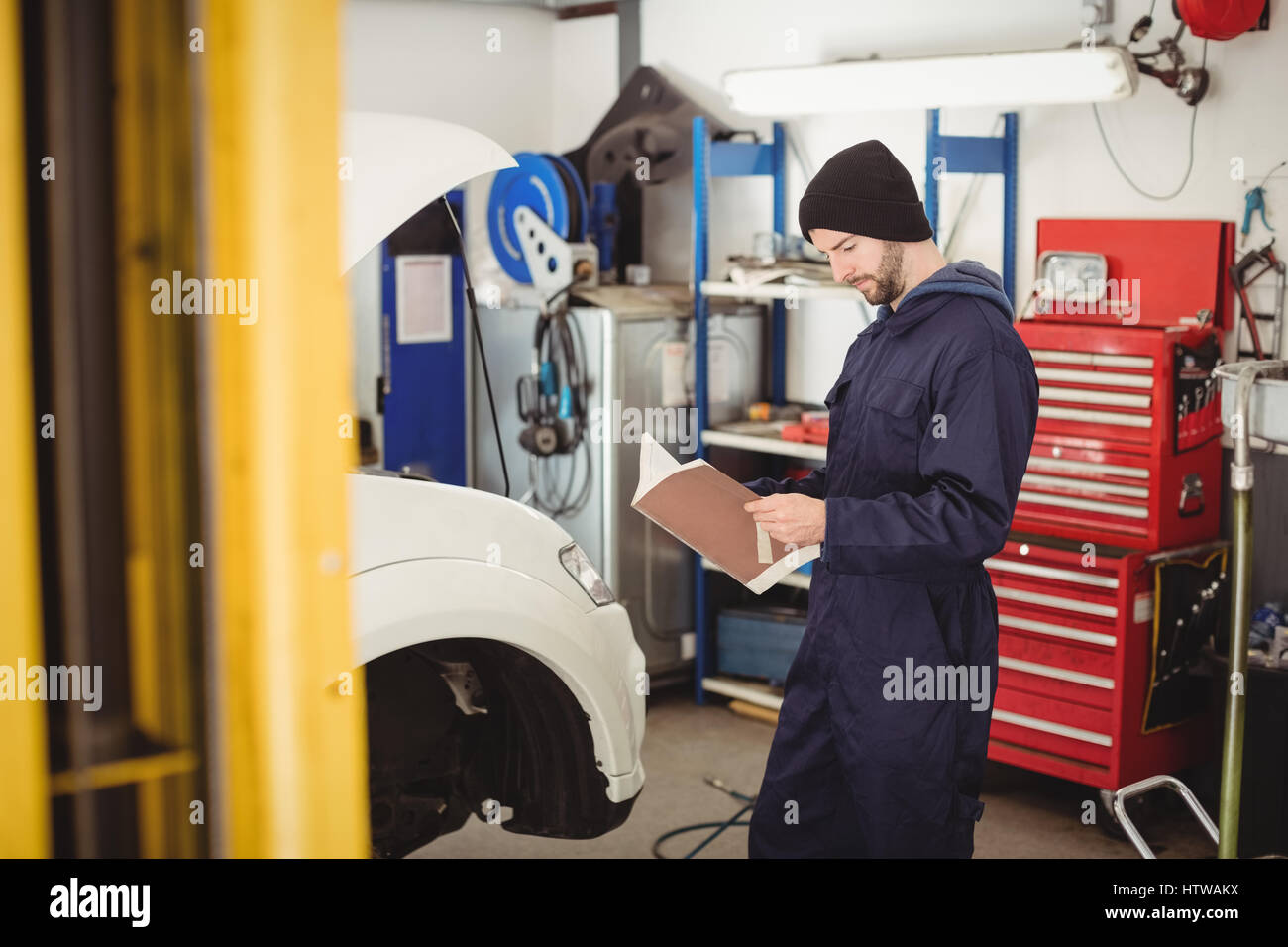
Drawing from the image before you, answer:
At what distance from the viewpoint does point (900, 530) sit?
7.71 feet

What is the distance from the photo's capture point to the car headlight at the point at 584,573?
2.93m

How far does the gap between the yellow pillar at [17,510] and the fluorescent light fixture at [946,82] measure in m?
3.17

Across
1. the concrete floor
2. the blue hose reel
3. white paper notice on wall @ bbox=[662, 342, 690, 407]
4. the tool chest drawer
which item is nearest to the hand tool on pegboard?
the tool chest drawer

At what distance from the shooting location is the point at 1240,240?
406cm

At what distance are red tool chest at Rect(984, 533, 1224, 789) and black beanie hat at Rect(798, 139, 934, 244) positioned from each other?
5.69 feet

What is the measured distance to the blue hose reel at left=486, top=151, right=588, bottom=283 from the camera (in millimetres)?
5395

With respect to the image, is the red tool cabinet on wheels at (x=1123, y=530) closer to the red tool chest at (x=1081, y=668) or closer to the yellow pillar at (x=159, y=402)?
the red tool chest at (x=1081, y=668)

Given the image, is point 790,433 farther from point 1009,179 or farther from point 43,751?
point 43,751

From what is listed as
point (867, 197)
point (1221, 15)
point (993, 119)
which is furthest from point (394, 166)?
point (993, 119)

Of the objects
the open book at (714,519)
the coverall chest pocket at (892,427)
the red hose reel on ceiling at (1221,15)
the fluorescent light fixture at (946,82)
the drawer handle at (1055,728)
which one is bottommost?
the drawer handle at (1055,728)

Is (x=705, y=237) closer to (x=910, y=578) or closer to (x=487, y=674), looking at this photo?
(x=487, y=674)

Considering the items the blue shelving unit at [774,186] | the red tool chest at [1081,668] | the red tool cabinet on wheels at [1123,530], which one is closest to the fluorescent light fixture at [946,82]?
the blue shelving unit at [774,186]

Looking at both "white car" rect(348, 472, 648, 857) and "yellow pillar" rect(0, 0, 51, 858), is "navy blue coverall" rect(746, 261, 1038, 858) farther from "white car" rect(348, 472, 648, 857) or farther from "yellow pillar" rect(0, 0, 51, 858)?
"yellow pillar" rect(0, 0, 51, 858)
